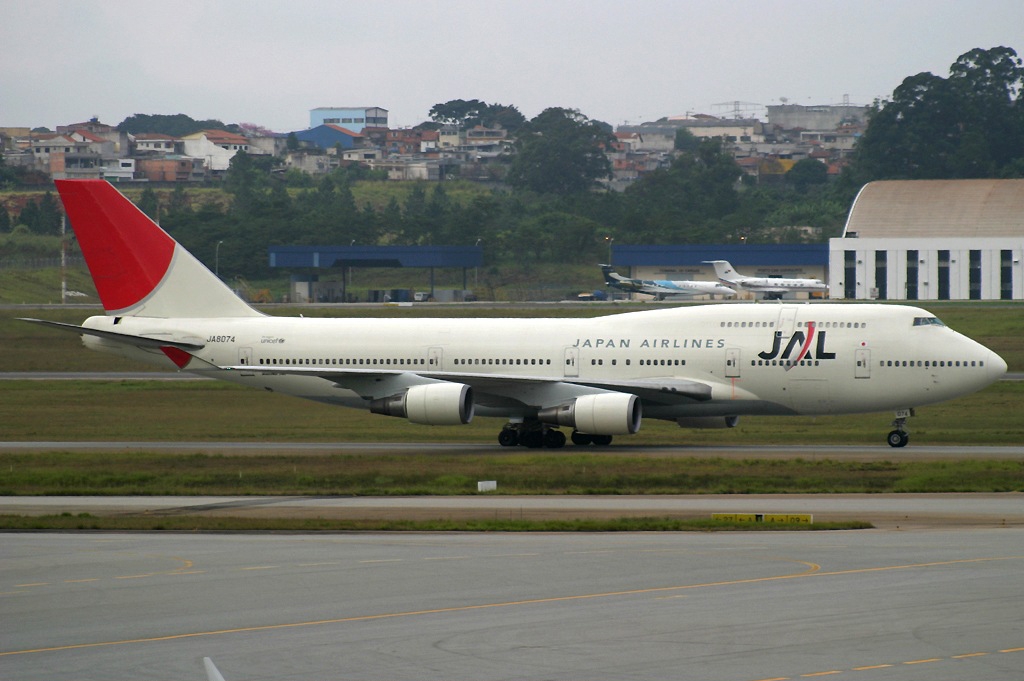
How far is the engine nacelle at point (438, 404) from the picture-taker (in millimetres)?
41688

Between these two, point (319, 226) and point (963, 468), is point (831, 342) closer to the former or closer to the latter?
point (963, 468)

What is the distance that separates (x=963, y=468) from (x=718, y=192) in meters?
163

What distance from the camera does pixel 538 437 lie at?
4419 cm

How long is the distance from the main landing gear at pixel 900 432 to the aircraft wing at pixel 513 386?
5722mm

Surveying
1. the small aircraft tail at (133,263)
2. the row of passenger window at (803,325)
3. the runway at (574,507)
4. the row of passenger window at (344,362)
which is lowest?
the runway at (574,507)

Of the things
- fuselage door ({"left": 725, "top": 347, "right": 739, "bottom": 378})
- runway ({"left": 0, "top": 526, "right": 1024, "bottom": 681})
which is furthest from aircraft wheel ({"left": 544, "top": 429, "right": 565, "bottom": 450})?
runway ({"left": 0, "top": 526, "right": 1024, "bottom": 681})

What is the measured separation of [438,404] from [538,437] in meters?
4.14

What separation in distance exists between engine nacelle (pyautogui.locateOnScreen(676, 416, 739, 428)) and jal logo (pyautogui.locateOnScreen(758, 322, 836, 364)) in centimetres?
274

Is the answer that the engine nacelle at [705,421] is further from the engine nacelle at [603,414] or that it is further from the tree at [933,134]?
the tree at [933,134]

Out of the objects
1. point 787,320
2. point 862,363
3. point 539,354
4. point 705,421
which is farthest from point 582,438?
point 862,363

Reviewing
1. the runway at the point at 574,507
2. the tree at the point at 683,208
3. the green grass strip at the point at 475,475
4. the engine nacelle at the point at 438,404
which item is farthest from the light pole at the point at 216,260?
the runway at the point at 574,507

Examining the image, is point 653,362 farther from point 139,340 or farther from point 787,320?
Result: point 139,340

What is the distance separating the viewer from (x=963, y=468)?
3447cm

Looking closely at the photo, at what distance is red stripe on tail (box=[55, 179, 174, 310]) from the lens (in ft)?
154
